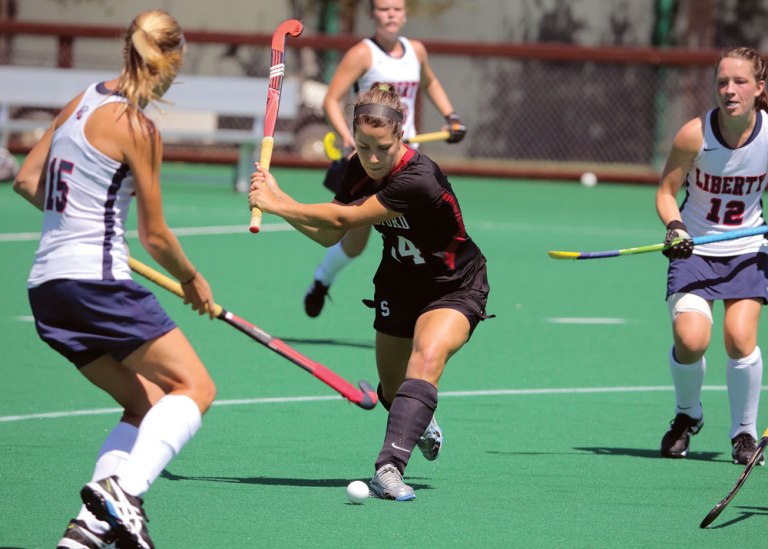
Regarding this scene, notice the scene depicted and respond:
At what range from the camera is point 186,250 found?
37.3 ft

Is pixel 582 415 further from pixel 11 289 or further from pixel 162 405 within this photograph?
pixel 11 289

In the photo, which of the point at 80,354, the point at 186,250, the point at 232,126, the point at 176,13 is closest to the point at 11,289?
the point at 186,250

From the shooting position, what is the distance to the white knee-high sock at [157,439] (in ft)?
13.0

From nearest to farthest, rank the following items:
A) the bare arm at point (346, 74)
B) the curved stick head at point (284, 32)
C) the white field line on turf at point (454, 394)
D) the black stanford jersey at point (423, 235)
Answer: the black stanford jersey at point (423, 235) → the curved stick head at point (284, 32) → the white field line on turf at point (454, 394) → the bare arm at point (346, 74)

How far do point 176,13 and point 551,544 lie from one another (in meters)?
17.7

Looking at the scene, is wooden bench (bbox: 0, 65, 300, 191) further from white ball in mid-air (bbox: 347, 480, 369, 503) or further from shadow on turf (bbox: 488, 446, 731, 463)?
white ball in mid-air (bbox: 347, 480, 369, 503)

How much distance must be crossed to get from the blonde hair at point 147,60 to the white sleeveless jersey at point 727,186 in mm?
2620

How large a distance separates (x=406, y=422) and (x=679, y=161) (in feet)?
5.77

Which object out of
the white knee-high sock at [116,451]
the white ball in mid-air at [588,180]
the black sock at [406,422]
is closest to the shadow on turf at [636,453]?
the black sock at [406,422]

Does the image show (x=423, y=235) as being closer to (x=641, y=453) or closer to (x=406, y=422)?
(x=406, y=422)

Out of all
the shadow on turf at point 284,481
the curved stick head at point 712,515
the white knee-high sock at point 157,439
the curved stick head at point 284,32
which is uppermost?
the curved stick head at point 284,32

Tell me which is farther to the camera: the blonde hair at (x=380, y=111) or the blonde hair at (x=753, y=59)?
the blonde hair at (x=753, y=59)

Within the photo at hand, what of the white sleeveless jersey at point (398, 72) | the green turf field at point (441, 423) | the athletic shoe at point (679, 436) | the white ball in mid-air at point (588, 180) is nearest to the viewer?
the green turf field at point (441, 423)

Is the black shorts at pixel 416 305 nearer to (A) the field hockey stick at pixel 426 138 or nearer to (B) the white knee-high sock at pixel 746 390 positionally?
(B) the white knee-high sock at pixel 746 390
